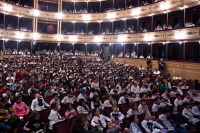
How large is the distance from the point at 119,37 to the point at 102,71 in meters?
8.77

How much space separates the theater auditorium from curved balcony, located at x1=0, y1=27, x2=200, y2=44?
88mm

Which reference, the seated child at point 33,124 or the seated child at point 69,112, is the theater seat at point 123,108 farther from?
the seated child at point 33,124

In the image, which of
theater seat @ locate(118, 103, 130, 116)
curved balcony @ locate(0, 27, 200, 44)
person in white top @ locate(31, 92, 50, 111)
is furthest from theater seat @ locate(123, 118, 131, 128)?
curved balcony @ locate(0, 27, 200, 44)

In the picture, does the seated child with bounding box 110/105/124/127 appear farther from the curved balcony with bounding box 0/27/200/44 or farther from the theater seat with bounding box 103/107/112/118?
the curved balcony with bounding box 0/27/200/44

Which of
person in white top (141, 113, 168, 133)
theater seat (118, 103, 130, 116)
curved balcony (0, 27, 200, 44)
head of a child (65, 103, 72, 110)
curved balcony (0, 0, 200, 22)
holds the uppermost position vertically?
curved balcony (0, 0, 200, 22)

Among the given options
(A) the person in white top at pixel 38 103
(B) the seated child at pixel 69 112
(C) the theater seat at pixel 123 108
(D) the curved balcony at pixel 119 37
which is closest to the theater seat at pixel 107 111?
(C) the theater seat at pixel 123 108

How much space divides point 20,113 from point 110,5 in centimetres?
2215

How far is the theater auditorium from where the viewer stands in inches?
173

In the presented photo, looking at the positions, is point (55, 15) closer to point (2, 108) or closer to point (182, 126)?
point (2, 108)

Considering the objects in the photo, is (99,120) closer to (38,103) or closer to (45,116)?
(45,116)

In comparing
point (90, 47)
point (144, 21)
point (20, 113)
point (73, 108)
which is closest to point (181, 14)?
point (144, 21)

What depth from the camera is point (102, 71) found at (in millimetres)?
12492

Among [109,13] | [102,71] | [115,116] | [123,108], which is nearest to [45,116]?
[115,116]

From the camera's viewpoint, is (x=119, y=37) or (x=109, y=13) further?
(x=109, y=13)
